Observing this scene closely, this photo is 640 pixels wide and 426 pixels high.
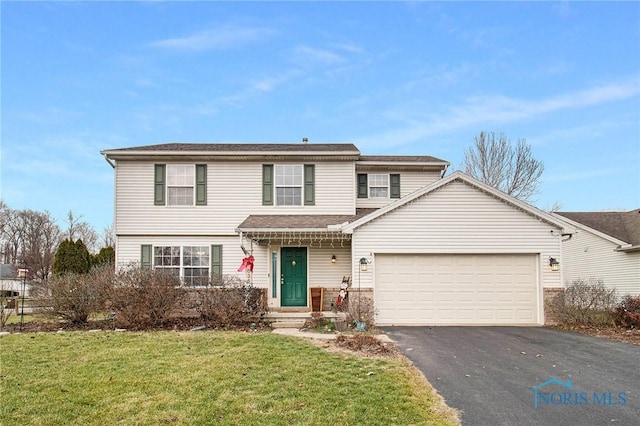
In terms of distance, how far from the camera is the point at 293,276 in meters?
15.6

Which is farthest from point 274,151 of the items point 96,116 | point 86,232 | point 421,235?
point 86,232

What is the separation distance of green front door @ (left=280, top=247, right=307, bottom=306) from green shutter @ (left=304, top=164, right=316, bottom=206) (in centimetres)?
170

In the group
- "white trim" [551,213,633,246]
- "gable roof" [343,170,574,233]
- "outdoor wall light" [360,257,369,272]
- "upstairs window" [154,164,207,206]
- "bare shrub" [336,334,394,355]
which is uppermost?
"upstairs window" [154,164,207,206]

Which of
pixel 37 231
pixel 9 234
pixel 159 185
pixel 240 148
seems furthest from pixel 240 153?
pixel 9 234

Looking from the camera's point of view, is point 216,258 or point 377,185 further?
point 377,185

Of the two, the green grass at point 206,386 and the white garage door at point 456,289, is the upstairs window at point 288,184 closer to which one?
the white garage door at point 456,289

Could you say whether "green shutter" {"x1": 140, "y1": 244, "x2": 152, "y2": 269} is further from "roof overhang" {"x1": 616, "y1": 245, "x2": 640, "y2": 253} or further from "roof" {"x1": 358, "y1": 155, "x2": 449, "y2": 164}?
"roof overhang" {"x1": 616, "y1": 245, "x2": 640, "y2": 253}

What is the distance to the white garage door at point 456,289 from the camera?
514 inches

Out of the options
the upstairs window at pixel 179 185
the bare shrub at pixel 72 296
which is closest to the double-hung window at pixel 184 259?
the upstairs window at pixel 179 185

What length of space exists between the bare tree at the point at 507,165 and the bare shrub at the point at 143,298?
73.4ft

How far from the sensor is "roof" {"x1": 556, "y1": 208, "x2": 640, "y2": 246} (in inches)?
697

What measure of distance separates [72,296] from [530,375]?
35.5ft

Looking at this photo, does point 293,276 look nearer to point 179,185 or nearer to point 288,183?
point 288,183

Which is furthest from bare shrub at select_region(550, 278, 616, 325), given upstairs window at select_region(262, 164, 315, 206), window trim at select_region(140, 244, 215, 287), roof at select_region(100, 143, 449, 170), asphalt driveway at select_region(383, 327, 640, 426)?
window trim at select_region(140, 244, 215, 287)
